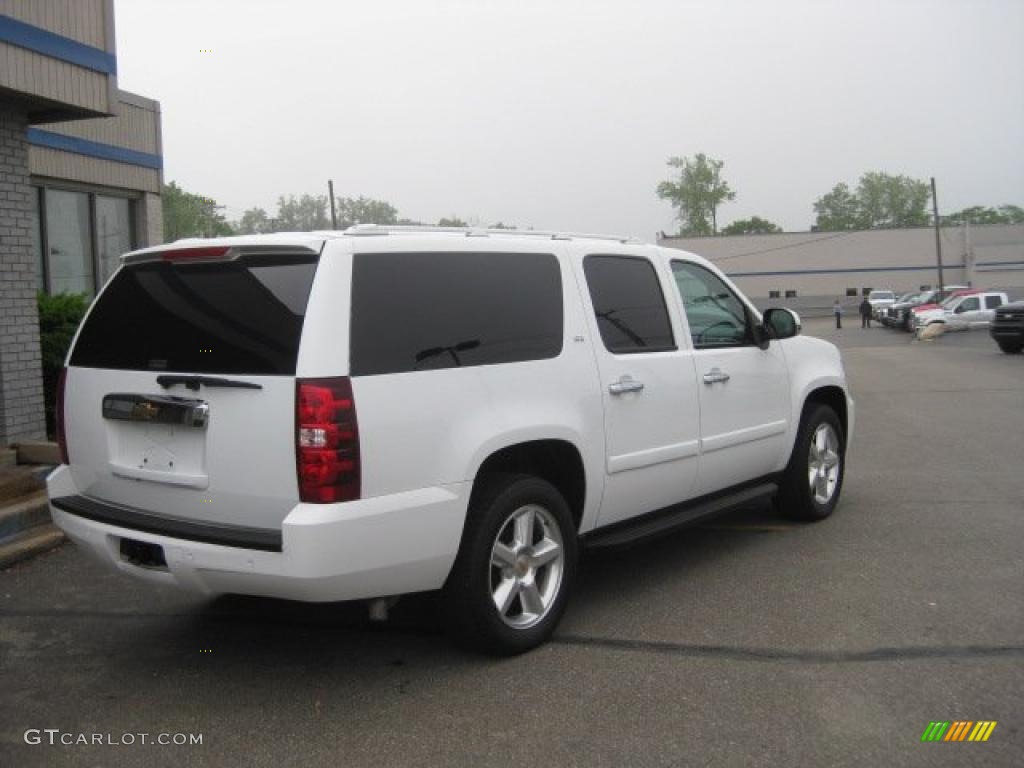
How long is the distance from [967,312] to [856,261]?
116 feet

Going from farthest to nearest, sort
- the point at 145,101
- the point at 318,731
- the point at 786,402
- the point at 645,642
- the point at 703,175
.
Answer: the point at 703,175
the point at 145,101
the point at 786,402
the point at 645,642
the point at 318,731

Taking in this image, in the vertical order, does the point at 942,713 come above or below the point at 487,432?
below

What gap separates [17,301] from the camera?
7.85m

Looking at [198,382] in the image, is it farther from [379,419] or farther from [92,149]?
[92,149]

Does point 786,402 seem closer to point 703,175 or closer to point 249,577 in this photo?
point 249,577

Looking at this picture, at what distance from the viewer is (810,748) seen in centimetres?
344

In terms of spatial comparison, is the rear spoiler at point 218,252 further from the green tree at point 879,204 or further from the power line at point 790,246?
the green tree at point 879,204

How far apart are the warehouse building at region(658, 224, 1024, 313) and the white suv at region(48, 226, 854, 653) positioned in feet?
217

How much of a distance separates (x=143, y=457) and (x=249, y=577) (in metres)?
0.81

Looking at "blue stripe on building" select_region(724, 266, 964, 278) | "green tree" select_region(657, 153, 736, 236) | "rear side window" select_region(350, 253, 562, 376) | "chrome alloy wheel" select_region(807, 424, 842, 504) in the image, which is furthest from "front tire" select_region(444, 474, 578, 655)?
"green tree" select_region(657, 153, 736, 236)

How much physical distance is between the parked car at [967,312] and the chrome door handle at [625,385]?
112 feet

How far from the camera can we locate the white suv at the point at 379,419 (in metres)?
3.64

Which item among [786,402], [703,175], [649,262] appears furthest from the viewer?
[703,175]

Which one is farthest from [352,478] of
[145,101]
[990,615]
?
Result: [145,101]
